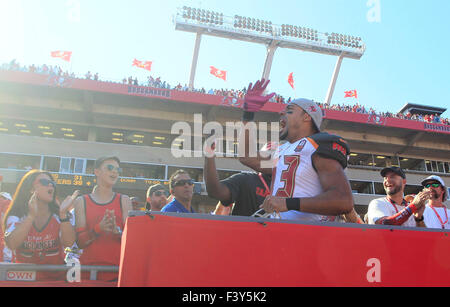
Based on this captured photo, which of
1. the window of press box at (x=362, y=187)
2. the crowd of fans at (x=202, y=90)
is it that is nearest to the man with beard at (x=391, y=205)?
the crowd of fans at (x=202, y=90)

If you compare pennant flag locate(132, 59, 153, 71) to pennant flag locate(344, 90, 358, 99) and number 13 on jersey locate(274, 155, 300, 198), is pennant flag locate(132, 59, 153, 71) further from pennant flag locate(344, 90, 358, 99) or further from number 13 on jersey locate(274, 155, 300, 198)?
number 13 on jersey locate(274, 155, 300, 198)

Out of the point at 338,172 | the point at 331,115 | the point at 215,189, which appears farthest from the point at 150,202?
the point at 331,115

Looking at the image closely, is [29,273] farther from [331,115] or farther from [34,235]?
[331,115]

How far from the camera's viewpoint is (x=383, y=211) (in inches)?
143

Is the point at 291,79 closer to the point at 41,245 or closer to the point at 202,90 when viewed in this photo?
the point at 202,90

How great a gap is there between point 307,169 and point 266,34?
1269 inches

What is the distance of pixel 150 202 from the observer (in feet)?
18.1

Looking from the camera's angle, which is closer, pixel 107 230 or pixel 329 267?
pixel 329 267

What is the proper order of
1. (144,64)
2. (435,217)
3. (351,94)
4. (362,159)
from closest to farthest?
(435,217) < (144,64) < (362,159) < (351,94)

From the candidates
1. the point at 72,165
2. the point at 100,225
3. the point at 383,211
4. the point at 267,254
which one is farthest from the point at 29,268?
the point at 72,165

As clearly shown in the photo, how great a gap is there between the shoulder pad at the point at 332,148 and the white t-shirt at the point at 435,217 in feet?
9.59

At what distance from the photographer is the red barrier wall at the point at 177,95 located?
2498 cm

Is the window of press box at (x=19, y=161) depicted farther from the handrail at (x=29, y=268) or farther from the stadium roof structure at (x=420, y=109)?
the stadium roof structure at (x=420, y=109)
